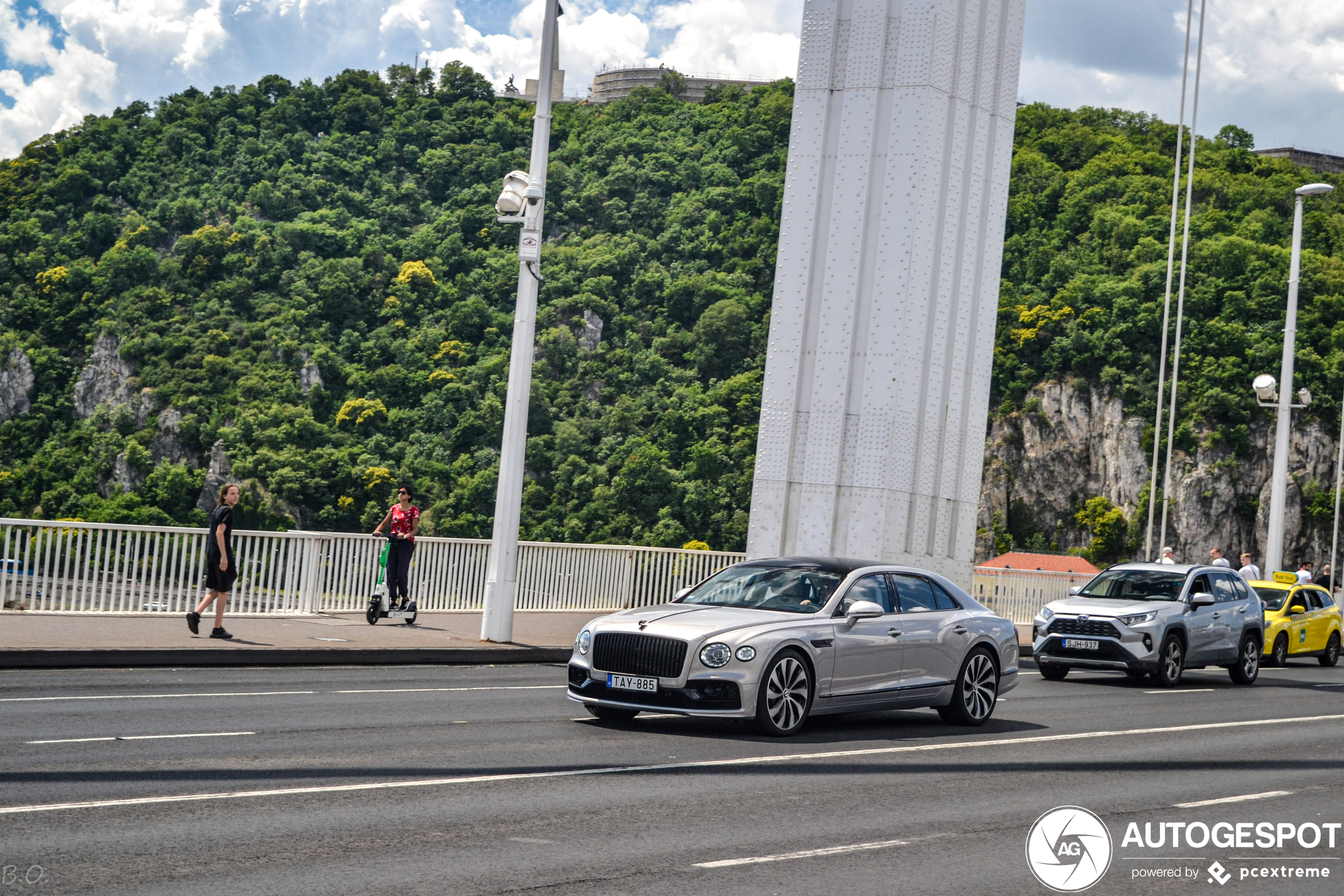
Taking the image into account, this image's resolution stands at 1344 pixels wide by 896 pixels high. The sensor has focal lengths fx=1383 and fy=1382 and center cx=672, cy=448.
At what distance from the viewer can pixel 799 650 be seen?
11.1 metres

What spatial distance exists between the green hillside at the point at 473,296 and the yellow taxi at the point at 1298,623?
71.4 metres

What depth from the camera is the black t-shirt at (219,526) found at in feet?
53.4

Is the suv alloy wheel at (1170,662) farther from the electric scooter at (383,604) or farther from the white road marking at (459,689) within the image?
the electric scooter at (383,604)

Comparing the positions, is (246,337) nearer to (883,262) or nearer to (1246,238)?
(1246,238)

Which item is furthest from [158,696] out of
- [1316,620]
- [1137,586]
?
[1316,620]

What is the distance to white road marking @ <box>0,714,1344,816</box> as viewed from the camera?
7262 millimetres

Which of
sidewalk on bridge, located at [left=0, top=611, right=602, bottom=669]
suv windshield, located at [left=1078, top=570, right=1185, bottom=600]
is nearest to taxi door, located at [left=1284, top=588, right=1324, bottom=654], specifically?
suv windshield, located at [left=1078, top=570, right=1185, bottom=600]

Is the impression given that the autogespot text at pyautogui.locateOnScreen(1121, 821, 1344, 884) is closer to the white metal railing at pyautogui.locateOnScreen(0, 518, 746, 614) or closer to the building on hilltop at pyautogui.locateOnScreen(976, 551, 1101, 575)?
the white metal railing at pyautogui.locateOnScreen(0, 518, 746, 614)

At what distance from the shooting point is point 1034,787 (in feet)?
30.9

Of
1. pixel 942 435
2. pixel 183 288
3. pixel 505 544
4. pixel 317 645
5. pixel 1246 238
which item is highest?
pixel 1246 238

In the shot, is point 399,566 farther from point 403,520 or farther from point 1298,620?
point 1298,620

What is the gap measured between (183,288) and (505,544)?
10605cm

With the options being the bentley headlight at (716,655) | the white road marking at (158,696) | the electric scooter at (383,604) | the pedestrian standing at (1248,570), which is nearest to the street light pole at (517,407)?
the electric scooter at (383,604)

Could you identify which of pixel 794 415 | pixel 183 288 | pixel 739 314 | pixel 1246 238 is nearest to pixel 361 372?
pixel 183 288
